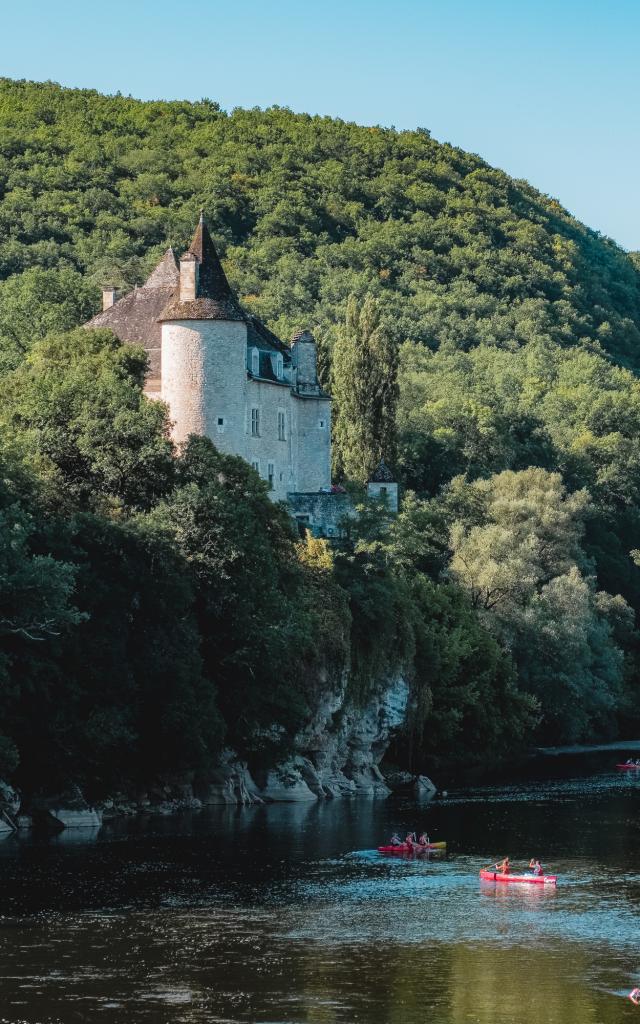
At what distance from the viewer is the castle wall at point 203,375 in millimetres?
77188

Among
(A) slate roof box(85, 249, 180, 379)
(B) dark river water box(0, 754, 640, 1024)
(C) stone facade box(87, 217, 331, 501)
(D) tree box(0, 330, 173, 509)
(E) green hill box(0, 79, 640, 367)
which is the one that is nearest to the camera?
(B) dark river water box(0, 754, 640, 1024)

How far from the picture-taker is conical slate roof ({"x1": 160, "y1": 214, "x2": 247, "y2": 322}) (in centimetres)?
7706

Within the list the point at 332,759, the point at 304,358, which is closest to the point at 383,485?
the point at 304,358

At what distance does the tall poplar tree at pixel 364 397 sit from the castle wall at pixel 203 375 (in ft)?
96.6

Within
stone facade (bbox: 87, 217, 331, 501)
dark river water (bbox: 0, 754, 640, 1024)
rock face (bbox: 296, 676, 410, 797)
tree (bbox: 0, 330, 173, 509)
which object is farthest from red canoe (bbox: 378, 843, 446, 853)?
stone facade (bbox: 87, 217, 331, 501)

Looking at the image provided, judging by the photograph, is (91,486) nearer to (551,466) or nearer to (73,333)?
(73,333)

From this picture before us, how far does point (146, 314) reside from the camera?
8544 cm

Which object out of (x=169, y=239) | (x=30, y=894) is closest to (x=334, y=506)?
(x=30, y=894)

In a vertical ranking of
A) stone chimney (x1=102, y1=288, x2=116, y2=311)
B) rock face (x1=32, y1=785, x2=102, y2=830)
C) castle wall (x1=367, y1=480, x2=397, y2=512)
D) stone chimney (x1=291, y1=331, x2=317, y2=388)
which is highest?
stone chimney (x1=102, y1=288, x2=116, y2=311)

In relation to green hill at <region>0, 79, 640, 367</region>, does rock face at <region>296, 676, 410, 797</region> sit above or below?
below

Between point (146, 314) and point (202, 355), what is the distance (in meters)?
9.28

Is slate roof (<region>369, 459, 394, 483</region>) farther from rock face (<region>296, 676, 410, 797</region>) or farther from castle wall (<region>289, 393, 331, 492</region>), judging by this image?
rock face (<region>296, 676, 410, 797</region>)

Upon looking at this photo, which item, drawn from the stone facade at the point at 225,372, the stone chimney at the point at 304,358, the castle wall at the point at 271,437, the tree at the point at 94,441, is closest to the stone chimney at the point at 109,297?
the stone facade at the point at 225,372

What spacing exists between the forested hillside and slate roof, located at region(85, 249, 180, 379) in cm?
493
